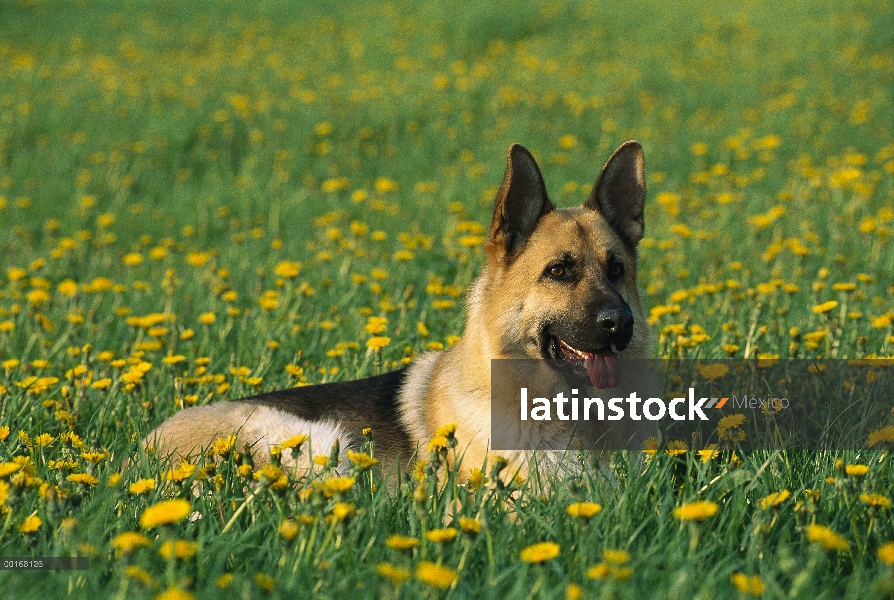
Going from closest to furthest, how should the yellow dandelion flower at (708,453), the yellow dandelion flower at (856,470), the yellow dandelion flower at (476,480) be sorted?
the yellow dandelion flower at (856,470)
the yellow dandelion flower at (476,480)
the yellow dandelion flower at (708,453)

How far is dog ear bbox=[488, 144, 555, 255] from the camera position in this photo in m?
3.64

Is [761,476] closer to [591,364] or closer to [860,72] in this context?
[591,364]

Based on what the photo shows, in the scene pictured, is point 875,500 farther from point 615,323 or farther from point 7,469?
point 7,469

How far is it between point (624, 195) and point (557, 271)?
62 cm

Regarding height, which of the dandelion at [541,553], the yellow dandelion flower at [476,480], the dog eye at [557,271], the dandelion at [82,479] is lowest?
the dandelion at [541,553]

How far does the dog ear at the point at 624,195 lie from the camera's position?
3.90 m

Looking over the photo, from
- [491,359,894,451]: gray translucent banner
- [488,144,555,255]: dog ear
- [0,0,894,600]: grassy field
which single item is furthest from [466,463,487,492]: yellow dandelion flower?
[488,144,555,255]: dog ear

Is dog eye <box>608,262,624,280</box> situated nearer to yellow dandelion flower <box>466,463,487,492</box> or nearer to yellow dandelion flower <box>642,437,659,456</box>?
yellow dandelion flower <box>642,437,659,456</box>

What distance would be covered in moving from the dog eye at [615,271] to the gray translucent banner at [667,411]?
37 cm

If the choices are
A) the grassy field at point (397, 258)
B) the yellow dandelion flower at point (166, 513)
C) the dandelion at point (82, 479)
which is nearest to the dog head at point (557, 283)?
the grassy field at point (397, 258)

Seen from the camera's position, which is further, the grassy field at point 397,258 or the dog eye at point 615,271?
the dog eye at point 615,271

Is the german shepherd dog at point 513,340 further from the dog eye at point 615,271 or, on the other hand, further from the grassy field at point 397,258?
the grassy field at point 397,258

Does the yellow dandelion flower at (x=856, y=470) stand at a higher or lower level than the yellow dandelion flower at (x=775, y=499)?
higher

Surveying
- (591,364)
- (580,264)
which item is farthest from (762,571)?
(580,264)
